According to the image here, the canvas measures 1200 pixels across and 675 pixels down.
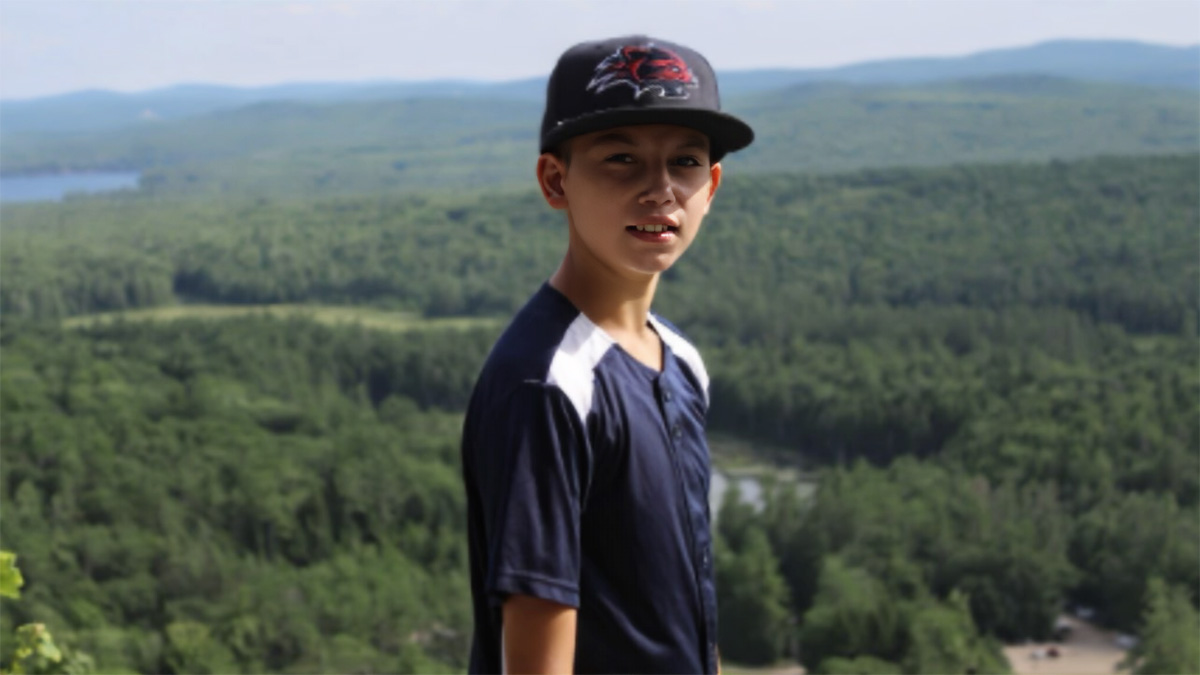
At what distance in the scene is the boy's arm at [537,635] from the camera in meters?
1.73

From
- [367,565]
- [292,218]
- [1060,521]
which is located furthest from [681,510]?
[292,218]

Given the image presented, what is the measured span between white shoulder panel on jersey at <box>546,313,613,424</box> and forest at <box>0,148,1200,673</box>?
834cm

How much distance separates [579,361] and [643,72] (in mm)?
367

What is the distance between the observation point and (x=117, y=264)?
69625 millimetres

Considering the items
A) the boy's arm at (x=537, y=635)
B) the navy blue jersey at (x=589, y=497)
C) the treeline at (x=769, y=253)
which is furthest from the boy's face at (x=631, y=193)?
the treeline at (x=769, y=253)

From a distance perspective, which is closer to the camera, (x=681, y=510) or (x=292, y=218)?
(x=681, y=510)

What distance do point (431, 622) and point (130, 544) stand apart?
705 centimetres

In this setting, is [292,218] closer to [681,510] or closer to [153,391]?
[153,391]

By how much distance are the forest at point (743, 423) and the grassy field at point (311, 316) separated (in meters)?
0.92

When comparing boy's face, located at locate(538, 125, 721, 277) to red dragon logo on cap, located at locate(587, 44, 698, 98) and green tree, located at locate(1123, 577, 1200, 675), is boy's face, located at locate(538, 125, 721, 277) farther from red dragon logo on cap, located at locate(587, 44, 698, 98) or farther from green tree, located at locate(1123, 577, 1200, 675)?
green tree, located at locate(1123, 577, 1200, 675)

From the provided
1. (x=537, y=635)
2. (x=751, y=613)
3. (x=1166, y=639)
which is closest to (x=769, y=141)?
(x=751, y=613)

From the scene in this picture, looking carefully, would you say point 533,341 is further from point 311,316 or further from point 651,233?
point 311,316

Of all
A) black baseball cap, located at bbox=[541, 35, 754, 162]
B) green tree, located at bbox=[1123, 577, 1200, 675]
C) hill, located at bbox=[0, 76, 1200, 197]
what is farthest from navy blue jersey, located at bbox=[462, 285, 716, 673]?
hill, located at bbox=[0, 76, 1200, 197]

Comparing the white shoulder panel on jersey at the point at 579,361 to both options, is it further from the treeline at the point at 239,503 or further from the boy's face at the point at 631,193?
the treeline at the point at 239,503
